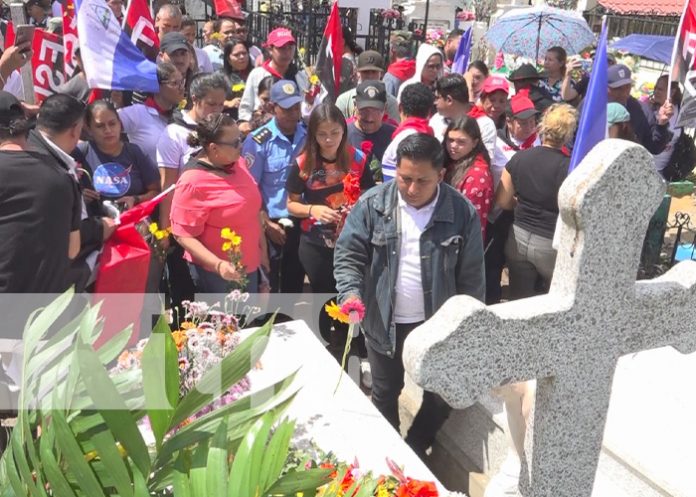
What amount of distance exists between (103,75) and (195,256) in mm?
1848

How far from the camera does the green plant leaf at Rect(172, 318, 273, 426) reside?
5.09 ft

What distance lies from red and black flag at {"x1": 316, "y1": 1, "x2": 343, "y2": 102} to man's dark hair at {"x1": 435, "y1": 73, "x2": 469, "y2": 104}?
3.89ft

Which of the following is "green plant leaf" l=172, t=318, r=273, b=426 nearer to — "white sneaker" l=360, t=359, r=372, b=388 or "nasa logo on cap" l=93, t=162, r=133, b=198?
"white sneaker" l=360, t=359, r=372, b=388

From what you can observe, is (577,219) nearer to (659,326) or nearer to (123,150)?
(659,326)

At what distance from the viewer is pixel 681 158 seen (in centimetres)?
608

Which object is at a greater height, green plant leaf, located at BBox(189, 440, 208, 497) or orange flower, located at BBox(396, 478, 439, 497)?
green plant leaf, located at BBox(189, 440, 208, 497)

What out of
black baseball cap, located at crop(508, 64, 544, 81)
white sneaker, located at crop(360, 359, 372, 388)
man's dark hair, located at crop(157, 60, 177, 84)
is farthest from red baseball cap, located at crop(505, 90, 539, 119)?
man's dark hair, located at crop(157, 60, 177, 84)

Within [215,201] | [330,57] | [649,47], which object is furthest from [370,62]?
[649,47]

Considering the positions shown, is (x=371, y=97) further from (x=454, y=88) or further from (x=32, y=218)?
(x=32, y=218)

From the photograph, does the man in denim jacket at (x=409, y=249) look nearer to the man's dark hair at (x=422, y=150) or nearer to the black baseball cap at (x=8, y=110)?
the man's dark hair at (x=422, y=150)

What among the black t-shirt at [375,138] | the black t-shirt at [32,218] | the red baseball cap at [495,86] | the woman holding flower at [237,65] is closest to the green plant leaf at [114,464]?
the black t-shirt at [32,218]

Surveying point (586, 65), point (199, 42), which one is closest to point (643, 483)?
point (586, 65)

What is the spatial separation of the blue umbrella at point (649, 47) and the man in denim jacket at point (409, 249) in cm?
837

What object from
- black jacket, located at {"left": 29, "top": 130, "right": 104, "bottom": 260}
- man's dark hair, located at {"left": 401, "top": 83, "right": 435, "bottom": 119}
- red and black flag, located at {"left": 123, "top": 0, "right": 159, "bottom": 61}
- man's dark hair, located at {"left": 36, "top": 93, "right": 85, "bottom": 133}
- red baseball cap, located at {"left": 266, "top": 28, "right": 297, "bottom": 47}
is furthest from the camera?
red baseball cap, located at {"left": 266, "top": 28, "right": 297, "bottom": 47}
